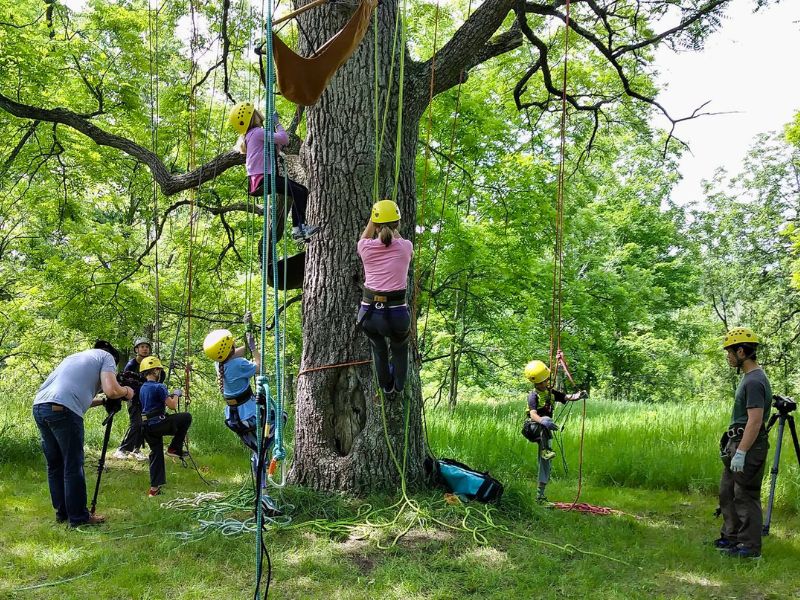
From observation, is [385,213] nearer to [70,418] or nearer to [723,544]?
[70,418]

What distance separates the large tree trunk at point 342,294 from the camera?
510cm

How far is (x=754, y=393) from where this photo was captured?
450 centimetres

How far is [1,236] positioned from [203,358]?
6.60 m

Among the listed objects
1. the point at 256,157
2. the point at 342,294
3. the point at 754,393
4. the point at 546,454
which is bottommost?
the point at 546,454

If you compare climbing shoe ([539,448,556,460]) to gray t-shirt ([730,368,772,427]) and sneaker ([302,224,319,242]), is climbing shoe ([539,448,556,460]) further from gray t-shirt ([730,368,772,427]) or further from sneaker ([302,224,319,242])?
sneaker ([302,224,319,242])

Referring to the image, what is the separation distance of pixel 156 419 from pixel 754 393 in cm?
528

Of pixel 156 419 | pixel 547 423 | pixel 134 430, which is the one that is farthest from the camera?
pixel 134 430

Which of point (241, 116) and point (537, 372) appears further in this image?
point (537, 372)

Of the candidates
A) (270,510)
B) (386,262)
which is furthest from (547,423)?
(270,510)

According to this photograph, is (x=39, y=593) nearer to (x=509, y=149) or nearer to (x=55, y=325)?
(x=509, y=149)

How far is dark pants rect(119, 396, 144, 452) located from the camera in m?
7.30

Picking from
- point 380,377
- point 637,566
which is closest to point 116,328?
point 380,377

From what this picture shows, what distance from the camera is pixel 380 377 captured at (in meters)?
4.87

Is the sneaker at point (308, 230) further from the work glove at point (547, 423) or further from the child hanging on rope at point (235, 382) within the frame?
the work glove at point (547, 423)
